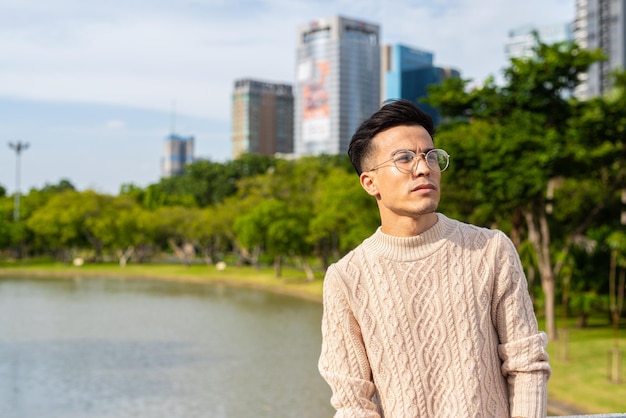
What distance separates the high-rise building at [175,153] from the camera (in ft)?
541

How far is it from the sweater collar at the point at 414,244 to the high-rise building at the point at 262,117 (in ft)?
382

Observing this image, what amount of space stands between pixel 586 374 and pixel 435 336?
1181cm

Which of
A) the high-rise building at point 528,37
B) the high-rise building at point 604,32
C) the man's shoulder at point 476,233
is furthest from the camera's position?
the high-rise building at point 528,37

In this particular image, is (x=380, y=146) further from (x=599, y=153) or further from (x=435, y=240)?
(x=599, y=153)

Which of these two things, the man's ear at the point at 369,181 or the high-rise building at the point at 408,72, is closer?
the man's ear at the point at 369,181

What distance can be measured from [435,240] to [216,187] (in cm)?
5122

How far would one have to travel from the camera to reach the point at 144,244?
45375mm

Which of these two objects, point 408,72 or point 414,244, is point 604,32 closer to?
point 408,72

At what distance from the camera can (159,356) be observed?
1755 centimetres

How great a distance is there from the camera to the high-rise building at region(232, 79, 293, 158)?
391ft

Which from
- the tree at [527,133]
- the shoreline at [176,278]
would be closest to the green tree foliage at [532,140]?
the tree at [527,133]

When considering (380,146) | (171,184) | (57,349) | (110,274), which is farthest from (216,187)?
(380,146)

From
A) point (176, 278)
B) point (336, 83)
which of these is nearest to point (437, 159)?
point (176, 278)

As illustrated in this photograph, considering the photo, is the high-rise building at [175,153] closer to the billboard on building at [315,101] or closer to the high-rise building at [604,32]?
the billboard on building at [315,101]
